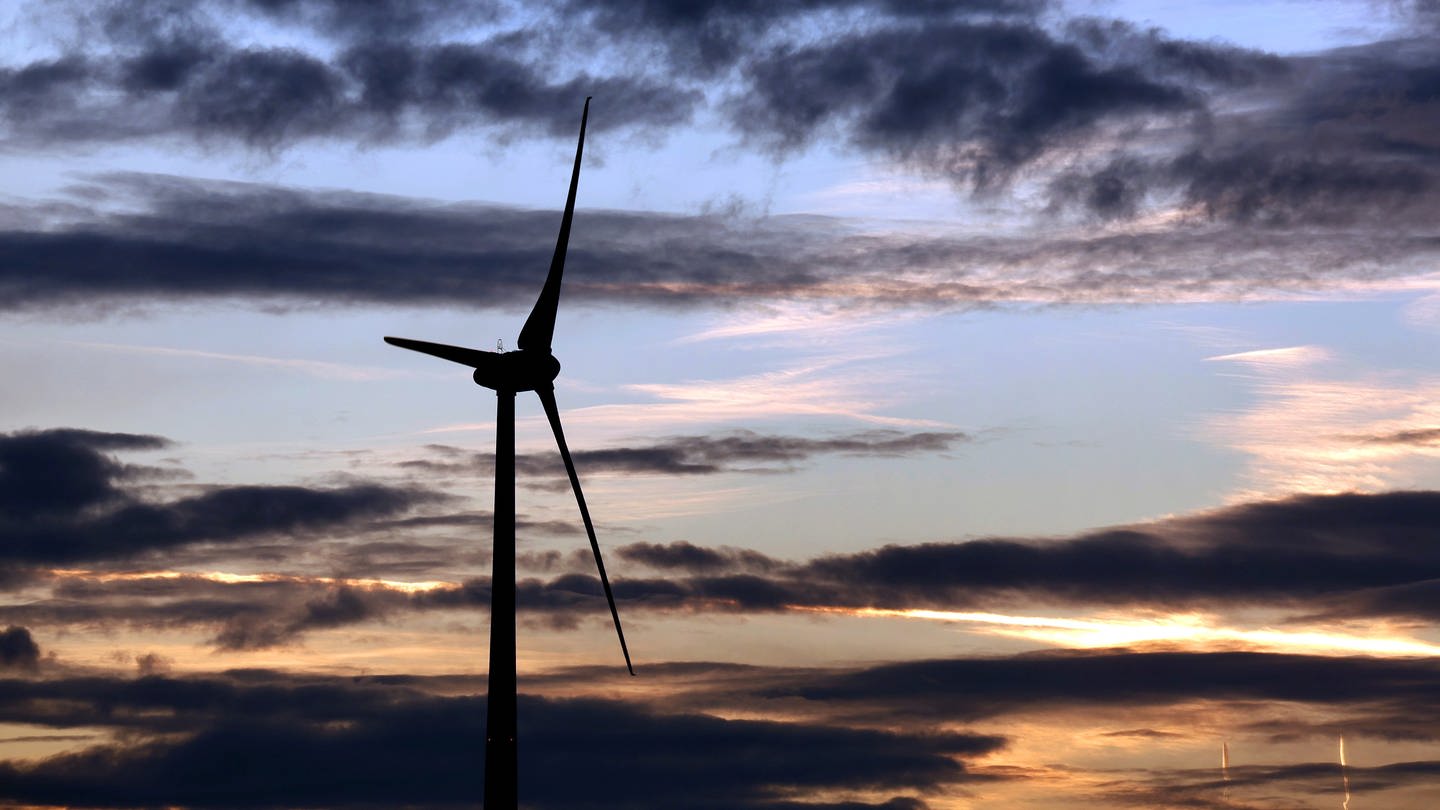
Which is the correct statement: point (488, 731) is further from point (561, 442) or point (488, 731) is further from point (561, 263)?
point (561, 263)

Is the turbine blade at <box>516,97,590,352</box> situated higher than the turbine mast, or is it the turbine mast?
the turbine blade at <box>516,97,590,352</box>

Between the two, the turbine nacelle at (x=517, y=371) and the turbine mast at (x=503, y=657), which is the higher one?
the turbine nacelle at (x=517, y=371)

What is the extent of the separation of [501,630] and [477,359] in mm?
17750

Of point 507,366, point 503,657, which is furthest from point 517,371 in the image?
point 503,657

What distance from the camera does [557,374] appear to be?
13150 centimetres

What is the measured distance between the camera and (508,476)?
421 ft

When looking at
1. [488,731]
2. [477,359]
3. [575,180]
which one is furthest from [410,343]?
[488,731]

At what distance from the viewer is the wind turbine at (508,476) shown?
12450 cm

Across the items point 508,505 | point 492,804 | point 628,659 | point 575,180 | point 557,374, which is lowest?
point 492,804

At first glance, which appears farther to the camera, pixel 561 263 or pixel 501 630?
pixel 561 263

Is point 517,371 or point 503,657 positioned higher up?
point 517,371

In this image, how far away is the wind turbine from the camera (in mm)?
124500

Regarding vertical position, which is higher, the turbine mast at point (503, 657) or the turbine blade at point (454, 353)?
the turbine blade at point (454, 353)

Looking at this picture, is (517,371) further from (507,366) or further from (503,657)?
(503,657)
